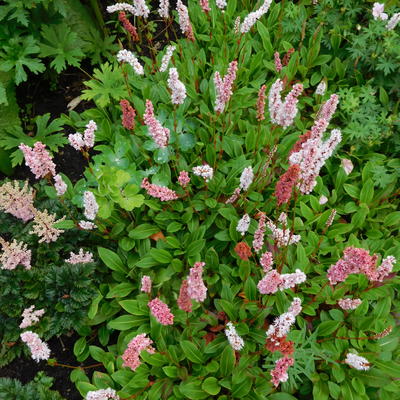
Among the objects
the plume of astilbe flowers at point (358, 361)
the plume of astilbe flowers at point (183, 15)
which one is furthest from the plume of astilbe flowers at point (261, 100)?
the plume of astilbe flowers at point (358, 361)

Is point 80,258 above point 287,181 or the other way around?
the other way around

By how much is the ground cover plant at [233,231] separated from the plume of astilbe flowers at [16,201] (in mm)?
224

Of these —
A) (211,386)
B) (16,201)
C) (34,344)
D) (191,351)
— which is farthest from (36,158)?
(211,386)

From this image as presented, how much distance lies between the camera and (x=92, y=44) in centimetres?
484

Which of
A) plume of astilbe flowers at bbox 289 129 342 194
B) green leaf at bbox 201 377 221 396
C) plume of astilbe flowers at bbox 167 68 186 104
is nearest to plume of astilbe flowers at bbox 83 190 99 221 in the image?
plume of astilbe flowers at bbox 167 68 186 104

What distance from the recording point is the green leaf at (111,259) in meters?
3.48

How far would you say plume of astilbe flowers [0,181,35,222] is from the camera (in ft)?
10.6

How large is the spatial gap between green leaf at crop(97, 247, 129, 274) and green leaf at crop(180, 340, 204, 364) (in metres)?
0.89

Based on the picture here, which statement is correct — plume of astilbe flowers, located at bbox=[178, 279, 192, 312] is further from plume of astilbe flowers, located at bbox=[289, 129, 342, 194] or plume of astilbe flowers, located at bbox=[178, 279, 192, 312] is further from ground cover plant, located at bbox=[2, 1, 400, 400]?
plume of astilbe flowers, located at bbox=[289, 129, 342, 194]

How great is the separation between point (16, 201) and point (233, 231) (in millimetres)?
1913

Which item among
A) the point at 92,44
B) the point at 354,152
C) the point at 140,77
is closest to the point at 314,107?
the point at 354,152

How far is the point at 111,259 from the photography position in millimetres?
3494

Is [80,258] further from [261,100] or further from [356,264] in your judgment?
[356,264]

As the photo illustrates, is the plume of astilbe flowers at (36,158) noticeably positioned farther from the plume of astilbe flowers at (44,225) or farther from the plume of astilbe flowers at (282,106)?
the plume of astilbe flowers at (282,106)
